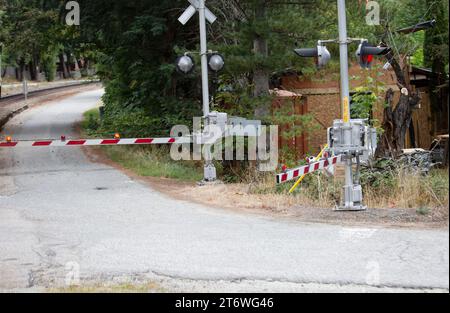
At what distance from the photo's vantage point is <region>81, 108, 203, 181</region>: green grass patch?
18.1 meters

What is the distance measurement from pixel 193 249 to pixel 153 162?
401 inches

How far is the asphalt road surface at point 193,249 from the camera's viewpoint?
26.2ft

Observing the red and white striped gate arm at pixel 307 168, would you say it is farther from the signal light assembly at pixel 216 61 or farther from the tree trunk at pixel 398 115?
the tree trunk at pixel 398 115

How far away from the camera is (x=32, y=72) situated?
76500 millimetres

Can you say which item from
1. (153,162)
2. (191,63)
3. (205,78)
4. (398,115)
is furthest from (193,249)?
(398,115)

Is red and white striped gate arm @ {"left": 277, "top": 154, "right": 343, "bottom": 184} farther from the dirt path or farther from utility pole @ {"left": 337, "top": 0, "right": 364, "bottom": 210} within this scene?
the dirt path

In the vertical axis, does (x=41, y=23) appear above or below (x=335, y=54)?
above

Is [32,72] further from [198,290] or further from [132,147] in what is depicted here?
[198,290]

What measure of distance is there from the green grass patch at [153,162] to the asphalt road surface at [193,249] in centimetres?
337

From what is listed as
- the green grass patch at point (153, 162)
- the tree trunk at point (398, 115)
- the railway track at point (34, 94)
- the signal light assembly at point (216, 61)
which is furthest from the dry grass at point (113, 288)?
the railway track at point (34, 94)

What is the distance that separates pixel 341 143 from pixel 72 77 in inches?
2796

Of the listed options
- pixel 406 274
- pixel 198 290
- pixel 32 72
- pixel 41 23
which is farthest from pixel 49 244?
pixel 32 72

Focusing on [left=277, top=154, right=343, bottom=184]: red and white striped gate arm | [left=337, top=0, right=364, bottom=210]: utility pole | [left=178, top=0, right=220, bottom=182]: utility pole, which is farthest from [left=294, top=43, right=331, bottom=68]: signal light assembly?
[left=178, top=0, right=220, bottom=182]: utility pole
